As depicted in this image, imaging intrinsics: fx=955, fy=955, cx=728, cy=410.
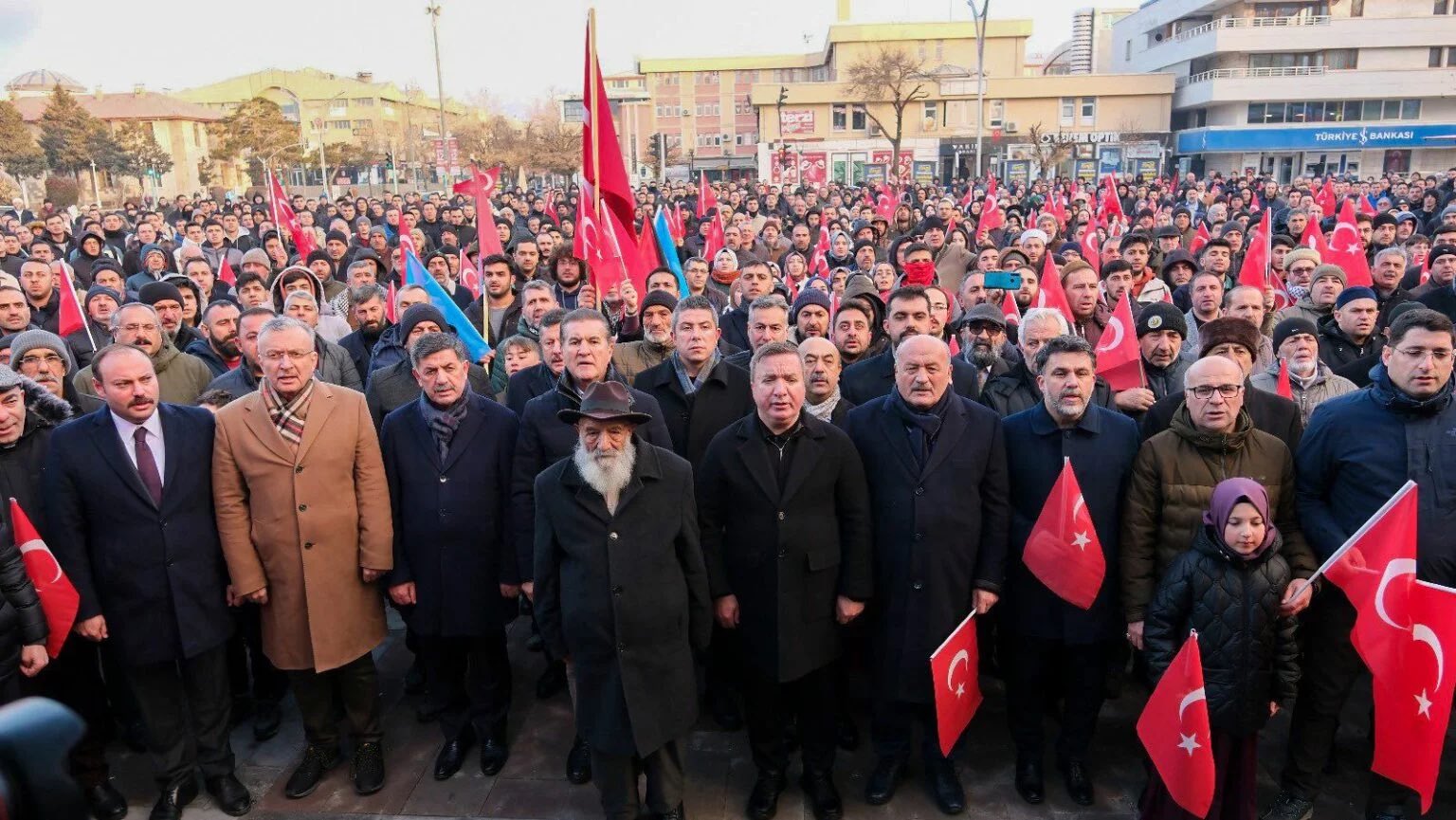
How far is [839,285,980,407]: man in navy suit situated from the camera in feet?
17.0

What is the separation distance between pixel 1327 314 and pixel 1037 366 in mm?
3392

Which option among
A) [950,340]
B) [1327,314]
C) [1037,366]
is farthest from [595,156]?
[1327,314]

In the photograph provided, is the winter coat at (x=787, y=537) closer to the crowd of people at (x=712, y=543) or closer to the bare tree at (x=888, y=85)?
the crowd of people at (x=712, y=543)

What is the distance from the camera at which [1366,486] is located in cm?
381

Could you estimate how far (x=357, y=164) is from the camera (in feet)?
206

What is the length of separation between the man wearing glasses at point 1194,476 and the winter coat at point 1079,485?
0.32ft

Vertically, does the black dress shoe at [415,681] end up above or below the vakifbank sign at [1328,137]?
below

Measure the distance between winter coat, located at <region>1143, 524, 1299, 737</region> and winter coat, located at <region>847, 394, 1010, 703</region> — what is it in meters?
0.73

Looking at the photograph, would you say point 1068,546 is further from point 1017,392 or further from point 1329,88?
point 1329,88

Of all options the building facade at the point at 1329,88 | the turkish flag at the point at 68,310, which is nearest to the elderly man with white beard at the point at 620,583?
the turkish flag at the point at 68,310

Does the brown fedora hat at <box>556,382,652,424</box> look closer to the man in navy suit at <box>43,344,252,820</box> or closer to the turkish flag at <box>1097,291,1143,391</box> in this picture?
the man in navy suit at <box>43,344,252,820</box>

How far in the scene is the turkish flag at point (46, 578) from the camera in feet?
12.6

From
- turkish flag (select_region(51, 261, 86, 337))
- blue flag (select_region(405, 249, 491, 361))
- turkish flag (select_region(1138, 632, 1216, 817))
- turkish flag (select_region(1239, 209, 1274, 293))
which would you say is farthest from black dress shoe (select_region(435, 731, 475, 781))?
turkish flag (select_region(1239, 209, 1274, 293))

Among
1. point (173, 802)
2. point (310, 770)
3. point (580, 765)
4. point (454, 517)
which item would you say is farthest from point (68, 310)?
point (580, 765)
